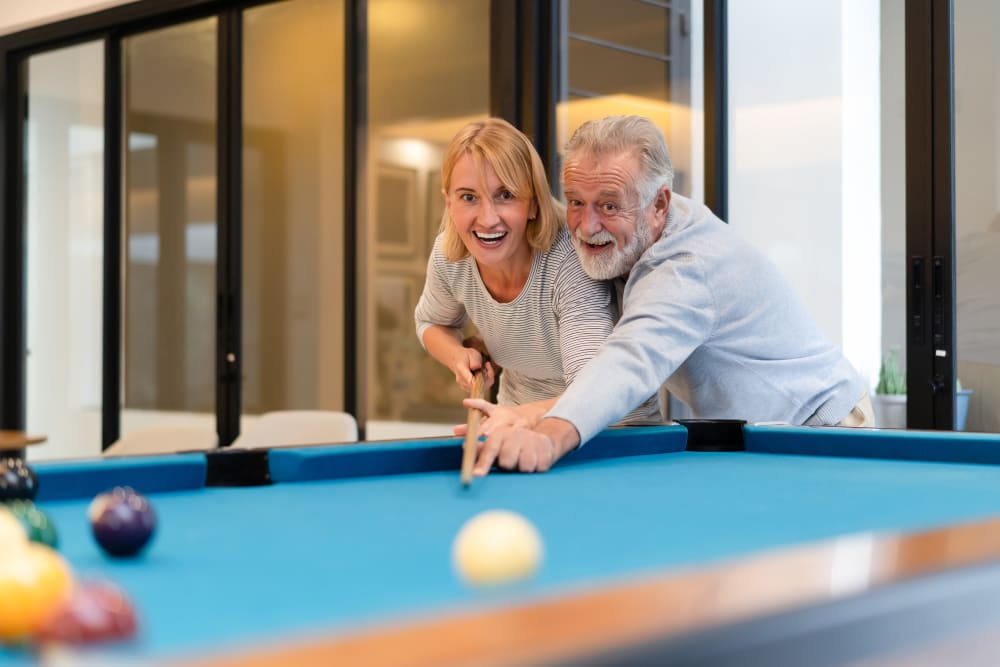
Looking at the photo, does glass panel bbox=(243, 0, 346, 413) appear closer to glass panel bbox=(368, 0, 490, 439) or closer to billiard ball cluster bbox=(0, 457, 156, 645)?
glass panel bbox=(368, 0, 490, 439)

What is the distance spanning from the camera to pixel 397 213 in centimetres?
543

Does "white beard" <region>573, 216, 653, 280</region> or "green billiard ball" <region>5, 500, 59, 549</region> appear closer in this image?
"green billiard ball" <region>5, 500, 59, 549</region>

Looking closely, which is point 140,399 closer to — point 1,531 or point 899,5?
point 899,5

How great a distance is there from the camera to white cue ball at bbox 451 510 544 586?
0.98 m

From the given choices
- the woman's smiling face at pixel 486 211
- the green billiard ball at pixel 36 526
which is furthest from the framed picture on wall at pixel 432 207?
the green billiard ball at pixel 36 526

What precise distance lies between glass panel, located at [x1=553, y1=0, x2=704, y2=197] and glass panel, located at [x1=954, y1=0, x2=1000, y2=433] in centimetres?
104

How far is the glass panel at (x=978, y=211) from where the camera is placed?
3.73 metres

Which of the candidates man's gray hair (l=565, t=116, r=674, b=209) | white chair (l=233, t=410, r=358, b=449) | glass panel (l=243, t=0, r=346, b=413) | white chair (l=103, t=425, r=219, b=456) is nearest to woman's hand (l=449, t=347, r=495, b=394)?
man's gray hair (l=565, t=116, r=674, b=209)

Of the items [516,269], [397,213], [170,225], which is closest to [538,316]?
[516,269]

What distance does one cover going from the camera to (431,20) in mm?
5336

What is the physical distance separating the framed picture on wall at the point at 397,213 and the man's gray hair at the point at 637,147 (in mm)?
2740

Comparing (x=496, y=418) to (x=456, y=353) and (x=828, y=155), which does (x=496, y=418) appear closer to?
(x=456, y=353)

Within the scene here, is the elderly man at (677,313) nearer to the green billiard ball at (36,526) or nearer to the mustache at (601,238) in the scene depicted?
the mustache at (601,238)

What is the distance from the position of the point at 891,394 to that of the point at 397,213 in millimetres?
2458
